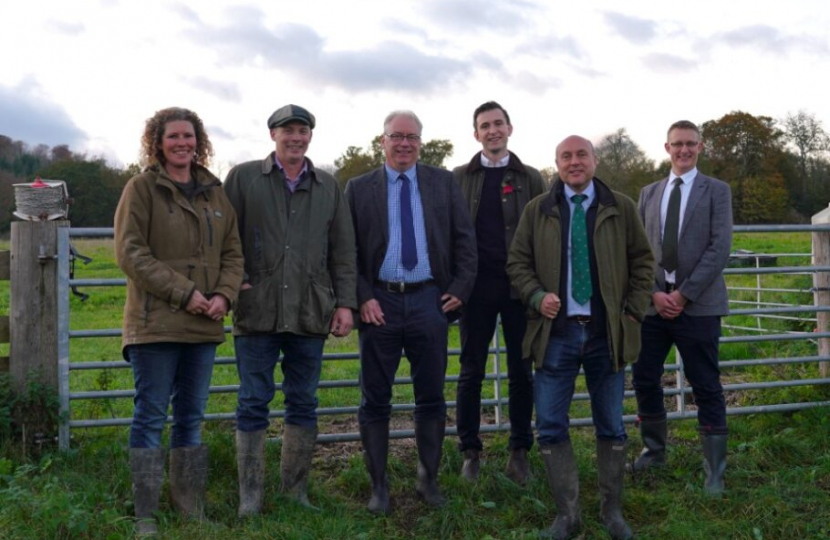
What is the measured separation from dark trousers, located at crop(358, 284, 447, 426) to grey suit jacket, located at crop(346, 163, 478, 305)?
12 centimetres

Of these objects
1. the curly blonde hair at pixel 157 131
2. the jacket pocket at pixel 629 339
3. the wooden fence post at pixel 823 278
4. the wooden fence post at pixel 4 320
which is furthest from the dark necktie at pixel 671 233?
the wooden fence post at pixel 4 320

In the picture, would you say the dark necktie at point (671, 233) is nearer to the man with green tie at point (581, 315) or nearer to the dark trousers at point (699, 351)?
the dark trousers at point (699, 351)

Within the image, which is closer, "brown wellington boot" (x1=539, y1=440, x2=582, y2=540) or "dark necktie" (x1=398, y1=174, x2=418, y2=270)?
"brown wellington boot" (x1=539, y1=440, x2=582, y2=540)

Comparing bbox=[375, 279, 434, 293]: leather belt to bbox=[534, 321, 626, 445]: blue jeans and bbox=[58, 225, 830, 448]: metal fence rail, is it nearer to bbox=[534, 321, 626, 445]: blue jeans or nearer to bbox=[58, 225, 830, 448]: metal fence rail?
bbox=[534, 321, 626, 445]: blue jeans

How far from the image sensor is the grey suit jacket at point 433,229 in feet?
16.3

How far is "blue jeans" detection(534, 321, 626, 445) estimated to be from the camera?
464cm

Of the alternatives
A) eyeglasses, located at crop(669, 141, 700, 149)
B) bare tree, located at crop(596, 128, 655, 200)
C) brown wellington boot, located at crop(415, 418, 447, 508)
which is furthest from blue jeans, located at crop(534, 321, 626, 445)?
bare tree, located at crop(596, 128, 655, 200)

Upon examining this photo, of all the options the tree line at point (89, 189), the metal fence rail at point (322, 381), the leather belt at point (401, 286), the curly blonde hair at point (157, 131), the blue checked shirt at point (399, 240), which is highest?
the tree line at point (89, 189)

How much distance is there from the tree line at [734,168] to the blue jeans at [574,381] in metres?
38.0

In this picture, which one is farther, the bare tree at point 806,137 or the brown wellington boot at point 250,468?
the bare tree at point 806,137

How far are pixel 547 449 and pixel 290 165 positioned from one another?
2027mm

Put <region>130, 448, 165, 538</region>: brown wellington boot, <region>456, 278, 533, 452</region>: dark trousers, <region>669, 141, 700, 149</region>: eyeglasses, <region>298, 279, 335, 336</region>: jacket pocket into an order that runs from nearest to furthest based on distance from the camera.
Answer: <region>130, 448, 165, 538</region>: brown wellington boot < <region>298, 279, 335, 336</region>: jacket pocket < <region>456, 278, 533, 452</region>: dark trousers < <region>669, 141, 700, 149</region>: eyeglasses

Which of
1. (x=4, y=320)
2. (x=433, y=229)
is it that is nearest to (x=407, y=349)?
(x=433, y=229)

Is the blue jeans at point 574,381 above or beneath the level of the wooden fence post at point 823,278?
beneath
